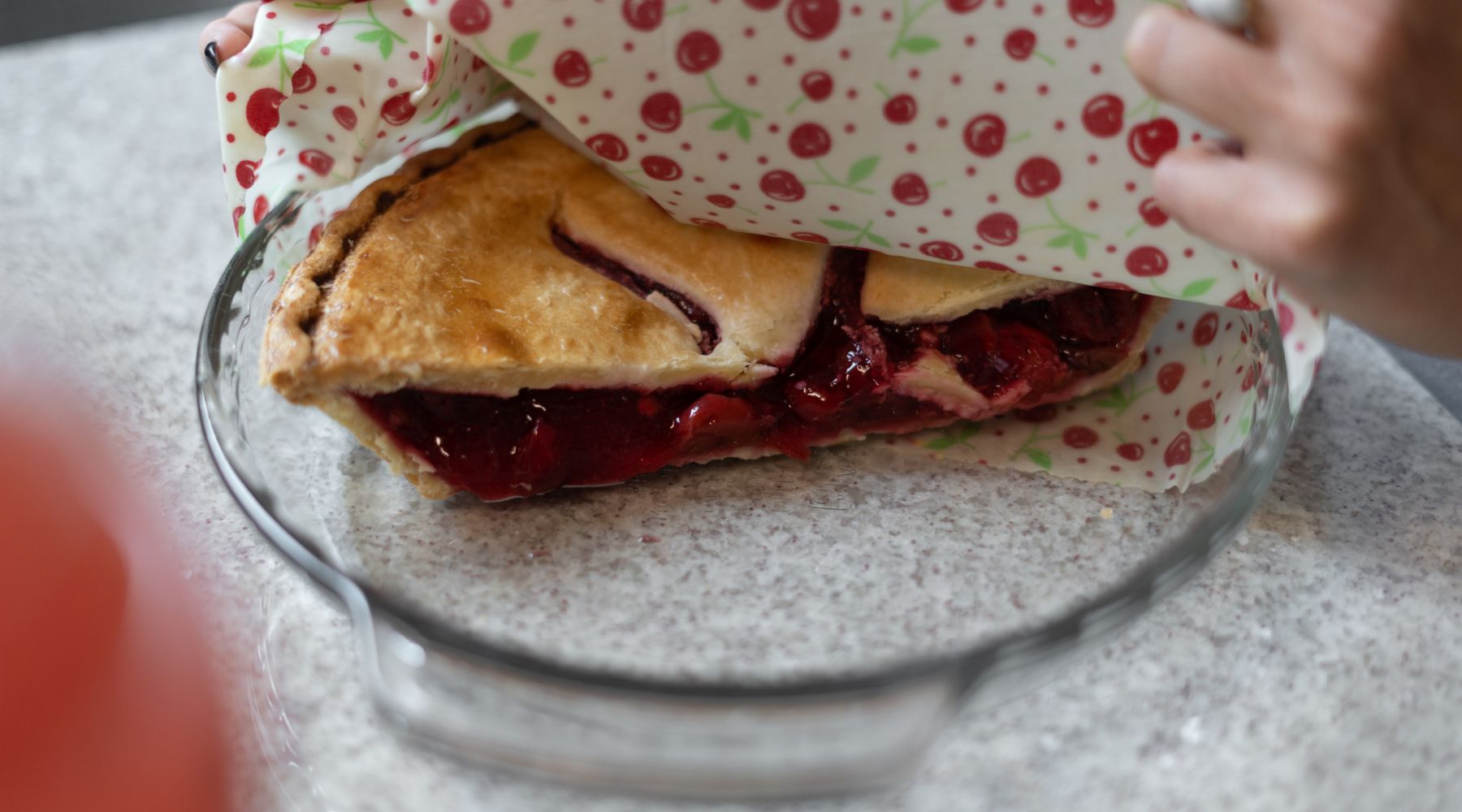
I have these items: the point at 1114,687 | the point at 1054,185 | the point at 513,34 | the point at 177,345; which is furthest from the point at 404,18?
the point at 1114,687

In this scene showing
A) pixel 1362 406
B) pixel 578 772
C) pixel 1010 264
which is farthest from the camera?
pixel 1362 406

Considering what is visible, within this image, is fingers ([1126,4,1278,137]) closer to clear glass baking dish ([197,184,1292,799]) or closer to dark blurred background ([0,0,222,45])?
clear glass baking dish ([197,184,1292,799])

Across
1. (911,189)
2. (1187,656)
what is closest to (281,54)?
(911,189)

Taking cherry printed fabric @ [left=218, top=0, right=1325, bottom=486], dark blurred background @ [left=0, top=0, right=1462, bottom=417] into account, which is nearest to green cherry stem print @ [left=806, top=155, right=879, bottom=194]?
cherry printed fabric @ [left=218, top=0, right=1325, bottom=486]

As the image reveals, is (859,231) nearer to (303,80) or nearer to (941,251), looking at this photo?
(941,251)

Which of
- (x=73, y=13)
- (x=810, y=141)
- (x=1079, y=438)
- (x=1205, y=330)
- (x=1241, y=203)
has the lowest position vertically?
(x=73, y=13)

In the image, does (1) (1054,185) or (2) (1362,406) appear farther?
(2) (1362,406)

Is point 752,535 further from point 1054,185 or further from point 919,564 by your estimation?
point 1054,185
